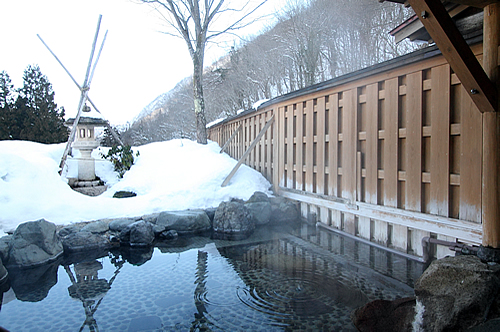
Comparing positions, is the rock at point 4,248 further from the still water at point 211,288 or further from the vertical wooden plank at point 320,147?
the vertical wooden plank at point 320,147

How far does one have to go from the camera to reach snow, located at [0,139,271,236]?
577 cm

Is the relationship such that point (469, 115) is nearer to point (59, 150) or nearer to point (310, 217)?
point (310, 217)

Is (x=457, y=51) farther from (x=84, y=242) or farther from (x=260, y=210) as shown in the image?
(x=84, y=242)

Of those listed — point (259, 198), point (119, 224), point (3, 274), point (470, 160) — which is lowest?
point (3, 274)

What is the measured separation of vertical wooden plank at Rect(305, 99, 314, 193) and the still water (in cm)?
162

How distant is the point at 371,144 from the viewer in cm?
484

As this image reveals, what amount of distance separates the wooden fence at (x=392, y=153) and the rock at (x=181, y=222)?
2.14 metres

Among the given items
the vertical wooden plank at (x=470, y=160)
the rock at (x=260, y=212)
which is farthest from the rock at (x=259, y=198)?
the vertical wooden plank at (x=470, y=160)

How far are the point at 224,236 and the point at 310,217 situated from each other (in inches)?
74.0

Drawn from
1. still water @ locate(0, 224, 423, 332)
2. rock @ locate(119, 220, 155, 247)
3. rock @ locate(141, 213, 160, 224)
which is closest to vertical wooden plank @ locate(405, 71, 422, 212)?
still water @ locate(0, 224, 423, 332)

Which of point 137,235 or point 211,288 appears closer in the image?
point 211,288

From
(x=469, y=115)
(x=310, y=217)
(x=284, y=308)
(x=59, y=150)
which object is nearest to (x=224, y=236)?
(x=310, y=217)

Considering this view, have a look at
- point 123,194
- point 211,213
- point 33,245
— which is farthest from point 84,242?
point 123,194

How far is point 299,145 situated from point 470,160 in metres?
3.60
